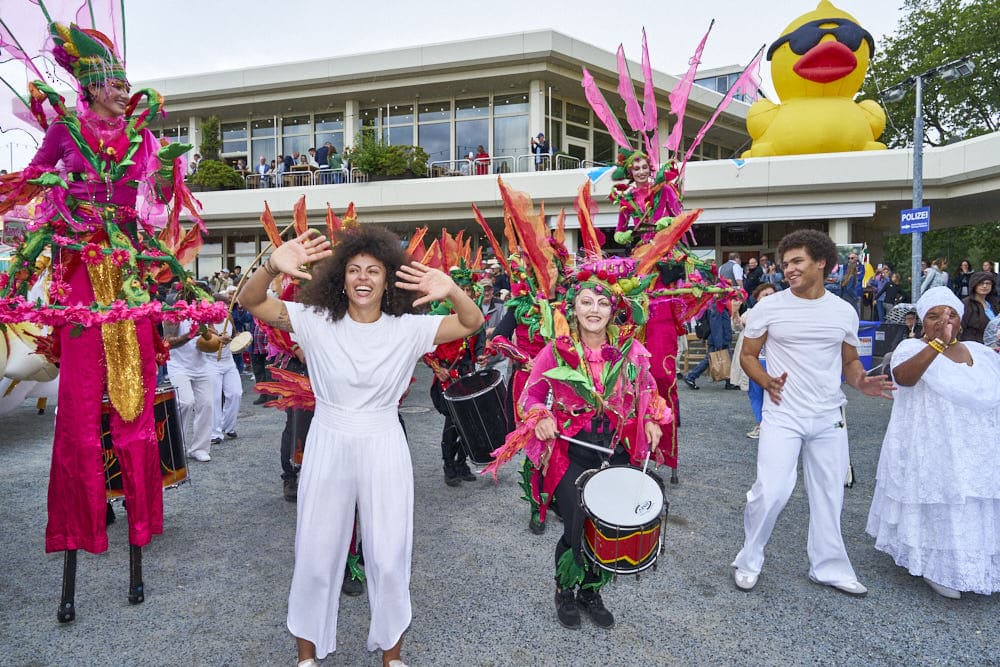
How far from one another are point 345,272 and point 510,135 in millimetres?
22124

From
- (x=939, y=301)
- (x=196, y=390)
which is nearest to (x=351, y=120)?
(x=196, y=390)

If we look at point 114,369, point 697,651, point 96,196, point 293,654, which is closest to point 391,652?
point 293,654

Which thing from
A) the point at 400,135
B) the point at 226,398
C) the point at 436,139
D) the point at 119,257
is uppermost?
the point at 400,135

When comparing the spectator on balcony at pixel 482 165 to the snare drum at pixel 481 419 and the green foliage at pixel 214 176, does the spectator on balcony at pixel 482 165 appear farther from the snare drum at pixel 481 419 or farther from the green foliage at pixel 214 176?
the snare drum at pixel 481 419

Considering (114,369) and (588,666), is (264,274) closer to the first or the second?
(114,369)

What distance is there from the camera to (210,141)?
24516 millimetres

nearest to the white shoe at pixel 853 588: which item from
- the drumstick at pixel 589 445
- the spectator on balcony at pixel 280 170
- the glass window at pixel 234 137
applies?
the drumstick at pixel 589 445

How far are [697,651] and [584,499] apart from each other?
3.13 feet

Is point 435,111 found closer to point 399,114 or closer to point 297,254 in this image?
point 399,114

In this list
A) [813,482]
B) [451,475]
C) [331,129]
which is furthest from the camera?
[331,129]

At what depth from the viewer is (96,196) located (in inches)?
135

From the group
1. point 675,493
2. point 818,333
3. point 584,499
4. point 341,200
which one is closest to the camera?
point 584,499

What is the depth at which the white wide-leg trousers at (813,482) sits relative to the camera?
361 cm

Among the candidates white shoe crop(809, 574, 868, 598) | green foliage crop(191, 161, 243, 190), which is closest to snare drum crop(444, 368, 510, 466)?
white shoe crop(809, 574, 868, 598)
